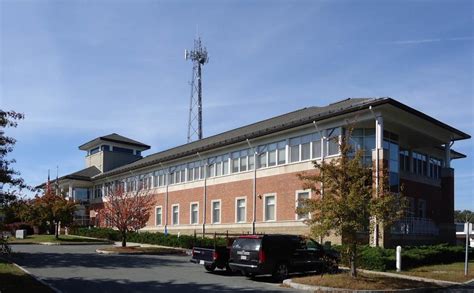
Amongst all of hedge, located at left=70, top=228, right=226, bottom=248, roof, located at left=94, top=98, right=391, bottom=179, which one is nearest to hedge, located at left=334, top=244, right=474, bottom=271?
hedge, located at left=70, top=228, right=226, bottom=248

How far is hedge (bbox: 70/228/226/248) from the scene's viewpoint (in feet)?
113

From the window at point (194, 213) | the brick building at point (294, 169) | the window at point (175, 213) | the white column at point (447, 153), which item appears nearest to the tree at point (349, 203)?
the brick building at point (294, 169)

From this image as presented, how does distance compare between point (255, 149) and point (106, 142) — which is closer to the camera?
point (255, 149)

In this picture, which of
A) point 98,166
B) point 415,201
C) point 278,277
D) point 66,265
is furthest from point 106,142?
point 278,277

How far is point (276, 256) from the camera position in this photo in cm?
1936

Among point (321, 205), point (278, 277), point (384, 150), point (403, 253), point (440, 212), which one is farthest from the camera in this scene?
point (440, 212)

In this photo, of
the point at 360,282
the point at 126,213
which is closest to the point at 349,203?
the point at 360,282

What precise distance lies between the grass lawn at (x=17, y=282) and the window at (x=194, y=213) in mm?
26038

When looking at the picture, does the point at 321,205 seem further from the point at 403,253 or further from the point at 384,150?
the point at 384,150

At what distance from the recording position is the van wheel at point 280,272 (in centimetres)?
1920

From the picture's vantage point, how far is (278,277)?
19.3 metres

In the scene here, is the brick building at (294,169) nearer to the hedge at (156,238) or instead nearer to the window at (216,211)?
the window at (216,211)

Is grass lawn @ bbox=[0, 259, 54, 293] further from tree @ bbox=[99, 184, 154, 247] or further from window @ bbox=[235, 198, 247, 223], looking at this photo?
window @ bbox=[235, 198, 247, 223]

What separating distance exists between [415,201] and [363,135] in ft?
24.5
